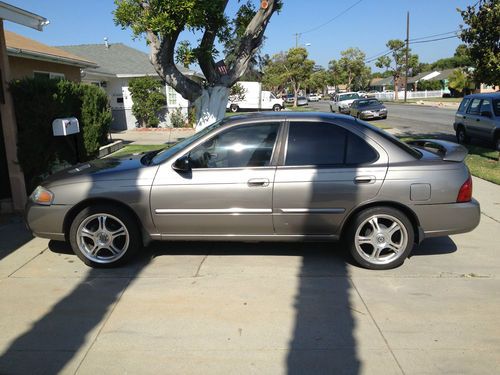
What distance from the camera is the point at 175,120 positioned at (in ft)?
73.9

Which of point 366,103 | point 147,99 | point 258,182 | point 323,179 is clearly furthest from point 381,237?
point 366,103

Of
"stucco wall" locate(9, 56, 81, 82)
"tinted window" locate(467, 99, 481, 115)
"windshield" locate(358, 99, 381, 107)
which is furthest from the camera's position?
"windshield" locate(358, 99, 381, 107)

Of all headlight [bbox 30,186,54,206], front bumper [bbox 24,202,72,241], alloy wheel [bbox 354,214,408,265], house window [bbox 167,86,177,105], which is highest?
house window [bbox 167,86,177,105]

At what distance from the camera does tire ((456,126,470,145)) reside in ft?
48.8

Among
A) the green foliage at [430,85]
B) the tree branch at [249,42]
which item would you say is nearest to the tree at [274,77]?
the green foliage at [430,85]

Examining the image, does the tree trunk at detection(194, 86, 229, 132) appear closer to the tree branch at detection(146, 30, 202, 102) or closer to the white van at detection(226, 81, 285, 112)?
A: the tree branch at detection(146, 30, 202, 102)

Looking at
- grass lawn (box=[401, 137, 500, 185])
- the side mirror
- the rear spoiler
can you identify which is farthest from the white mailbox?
grass lawn (box=[401, 137, 500, 185])

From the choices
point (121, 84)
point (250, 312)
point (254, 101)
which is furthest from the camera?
point (254, 101)

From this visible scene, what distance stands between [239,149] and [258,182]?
0.43 meters

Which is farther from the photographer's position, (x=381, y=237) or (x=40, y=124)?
(x=40, y=124)

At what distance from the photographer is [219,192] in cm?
466

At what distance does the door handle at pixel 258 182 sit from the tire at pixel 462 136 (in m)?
12.2

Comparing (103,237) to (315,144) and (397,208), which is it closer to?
(315,144)

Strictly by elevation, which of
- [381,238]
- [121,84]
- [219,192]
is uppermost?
[121,84]
